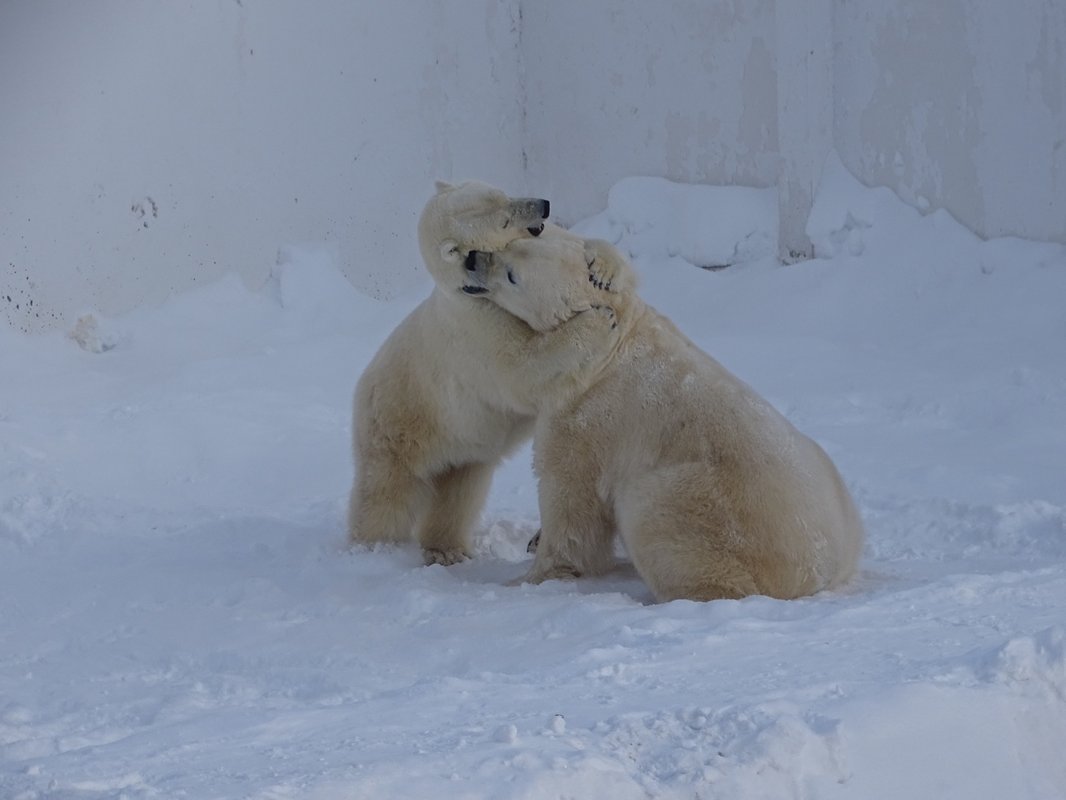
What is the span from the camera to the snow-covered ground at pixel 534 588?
254 centimetres

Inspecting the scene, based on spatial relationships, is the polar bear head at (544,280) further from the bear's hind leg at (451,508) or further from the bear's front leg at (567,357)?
the bear's hind leg at (451,508)

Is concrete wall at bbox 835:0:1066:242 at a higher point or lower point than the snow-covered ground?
higher

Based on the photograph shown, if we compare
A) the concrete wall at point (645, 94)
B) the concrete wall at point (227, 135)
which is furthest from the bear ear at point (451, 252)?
the concrete wall at point (645, 94)

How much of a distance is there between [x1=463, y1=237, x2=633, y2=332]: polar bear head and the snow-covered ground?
2.79ft

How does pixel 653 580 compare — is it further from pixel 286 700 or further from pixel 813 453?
pixel 286 700

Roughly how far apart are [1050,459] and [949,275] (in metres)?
2.28

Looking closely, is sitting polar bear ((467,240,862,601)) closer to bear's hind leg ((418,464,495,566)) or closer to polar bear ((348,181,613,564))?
polar bear ((348,181,613,564))

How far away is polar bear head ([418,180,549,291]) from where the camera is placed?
4336 millimetres

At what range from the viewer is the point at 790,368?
7250 mm

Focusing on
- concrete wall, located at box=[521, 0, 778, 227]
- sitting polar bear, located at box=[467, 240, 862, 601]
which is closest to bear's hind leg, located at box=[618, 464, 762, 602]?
sitting polar bear, located at box=[467, 240, 862, 601]

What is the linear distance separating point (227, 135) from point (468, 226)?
14.2ft

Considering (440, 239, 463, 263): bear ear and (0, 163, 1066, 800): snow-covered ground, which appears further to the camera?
(440, 239, 463, 263): bear ear

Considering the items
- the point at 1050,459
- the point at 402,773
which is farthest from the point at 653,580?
the point at 1050,459

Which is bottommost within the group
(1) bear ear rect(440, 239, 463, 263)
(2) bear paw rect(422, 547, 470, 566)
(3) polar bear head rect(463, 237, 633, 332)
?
(2) bear paw rect(422, 547, 470, 566)
